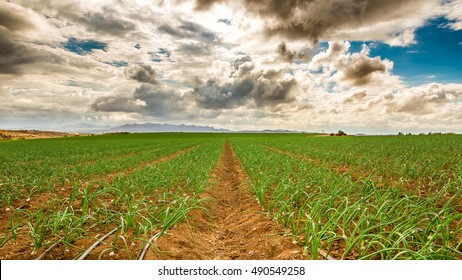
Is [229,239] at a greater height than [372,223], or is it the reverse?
[372,223]

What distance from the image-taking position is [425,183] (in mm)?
10477

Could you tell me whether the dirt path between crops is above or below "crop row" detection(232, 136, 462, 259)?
below

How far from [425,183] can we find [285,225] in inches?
320

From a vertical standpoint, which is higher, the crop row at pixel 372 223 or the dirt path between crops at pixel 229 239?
the crop row at pixel 372 223

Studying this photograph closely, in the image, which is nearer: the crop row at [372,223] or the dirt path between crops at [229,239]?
the crop row at [372,223]

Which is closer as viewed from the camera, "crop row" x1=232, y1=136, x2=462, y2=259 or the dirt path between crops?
"crop row" x1=232, y1=136, x2=462, y2=259

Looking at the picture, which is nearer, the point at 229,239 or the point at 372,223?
the point at 372,223

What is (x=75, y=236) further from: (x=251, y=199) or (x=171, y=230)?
(x=251, y=199)
